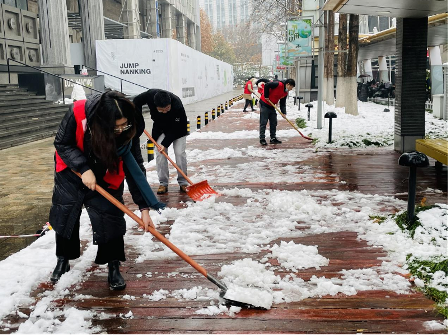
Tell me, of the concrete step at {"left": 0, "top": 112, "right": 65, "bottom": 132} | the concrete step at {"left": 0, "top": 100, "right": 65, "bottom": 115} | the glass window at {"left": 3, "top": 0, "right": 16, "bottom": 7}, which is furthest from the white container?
the glass window at {"left": 3, "top": 0, "right": 16, "bottom": 7}

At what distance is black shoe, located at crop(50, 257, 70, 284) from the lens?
13.4 ft

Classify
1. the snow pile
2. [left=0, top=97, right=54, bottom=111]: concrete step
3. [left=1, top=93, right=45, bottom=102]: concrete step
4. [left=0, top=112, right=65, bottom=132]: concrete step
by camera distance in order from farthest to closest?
[left=1, top=93, right=45, bottom=102]: concrete step
[left=0, top=97, right=54, bottom=111]: concrete step
[left=0, top=112, right=65, bottom=132]: concrete step
the snow pile

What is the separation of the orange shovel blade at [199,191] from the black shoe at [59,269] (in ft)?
9.24

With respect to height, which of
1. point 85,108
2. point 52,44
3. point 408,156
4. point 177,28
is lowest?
point 408,156

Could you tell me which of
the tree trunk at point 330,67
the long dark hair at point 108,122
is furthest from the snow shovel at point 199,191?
the tree trunk at point 330,67

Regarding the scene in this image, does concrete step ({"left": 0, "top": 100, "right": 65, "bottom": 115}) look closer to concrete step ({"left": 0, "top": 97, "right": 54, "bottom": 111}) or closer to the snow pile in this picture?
concrete step ({"left": 0, "top": 97, "right": 54, "bottom": 111})

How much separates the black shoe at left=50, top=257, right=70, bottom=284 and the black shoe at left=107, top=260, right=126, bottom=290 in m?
0.47

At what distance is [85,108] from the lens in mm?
3539

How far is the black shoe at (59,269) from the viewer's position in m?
4.08

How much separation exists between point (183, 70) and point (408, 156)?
25566 millimetres

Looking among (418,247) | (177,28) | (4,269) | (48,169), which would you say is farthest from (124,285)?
(177,28)

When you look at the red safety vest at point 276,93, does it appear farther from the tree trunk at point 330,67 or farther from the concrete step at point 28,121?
the tree trunk at point 330,67

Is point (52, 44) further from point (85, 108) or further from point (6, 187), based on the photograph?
point (85, 108)

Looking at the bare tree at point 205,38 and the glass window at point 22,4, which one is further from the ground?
the bare tree at point 205,38
